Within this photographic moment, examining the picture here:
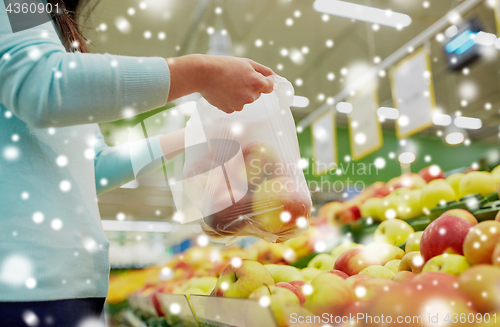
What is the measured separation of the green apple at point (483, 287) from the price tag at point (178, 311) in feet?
1.58

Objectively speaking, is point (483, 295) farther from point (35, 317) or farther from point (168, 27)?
point (168, 27)

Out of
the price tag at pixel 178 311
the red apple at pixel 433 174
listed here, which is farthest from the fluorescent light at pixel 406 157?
the price tag at pixel 178 311

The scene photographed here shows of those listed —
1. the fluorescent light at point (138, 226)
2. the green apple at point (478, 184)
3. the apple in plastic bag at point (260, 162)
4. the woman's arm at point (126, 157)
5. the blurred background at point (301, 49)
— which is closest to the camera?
the apple in plastic bag at point (260, 162)

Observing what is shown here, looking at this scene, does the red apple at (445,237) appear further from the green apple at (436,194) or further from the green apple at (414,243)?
the green apple at (436,194)

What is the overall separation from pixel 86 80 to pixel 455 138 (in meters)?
5.95

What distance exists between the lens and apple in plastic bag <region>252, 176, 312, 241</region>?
673mm

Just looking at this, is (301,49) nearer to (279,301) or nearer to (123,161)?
(123,161)

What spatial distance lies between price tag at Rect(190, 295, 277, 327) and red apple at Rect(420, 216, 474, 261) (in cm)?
30

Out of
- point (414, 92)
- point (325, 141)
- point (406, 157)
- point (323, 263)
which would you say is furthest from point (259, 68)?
point (406, 157)

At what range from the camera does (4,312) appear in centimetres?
56

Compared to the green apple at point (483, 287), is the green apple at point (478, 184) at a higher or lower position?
lower

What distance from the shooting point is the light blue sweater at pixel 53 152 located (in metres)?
0.52

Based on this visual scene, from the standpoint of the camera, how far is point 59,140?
0.68m

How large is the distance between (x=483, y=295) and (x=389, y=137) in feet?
18.5
